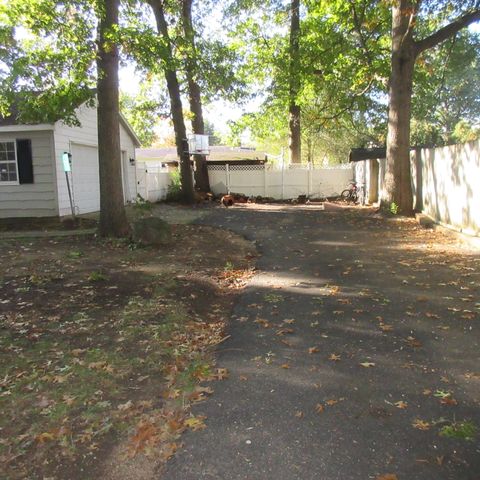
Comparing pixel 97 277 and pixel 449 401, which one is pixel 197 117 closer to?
pixel 97 277

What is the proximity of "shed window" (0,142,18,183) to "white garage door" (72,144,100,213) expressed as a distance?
1.64 m

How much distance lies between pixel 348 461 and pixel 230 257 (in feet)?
21.2

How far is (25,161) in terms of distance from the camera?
13.0 meters

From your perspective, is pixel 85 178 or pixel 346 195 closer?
pixel 85 178

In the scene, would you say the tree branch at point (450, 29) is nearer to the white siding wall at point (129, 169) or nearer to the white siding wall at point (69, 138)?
the white siding wall at point (69, 138)

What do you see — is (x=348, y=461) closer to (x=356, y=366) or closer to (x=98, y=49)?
(x=356, y=366)

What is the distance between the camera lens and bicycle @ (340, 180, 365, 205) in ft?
65.0

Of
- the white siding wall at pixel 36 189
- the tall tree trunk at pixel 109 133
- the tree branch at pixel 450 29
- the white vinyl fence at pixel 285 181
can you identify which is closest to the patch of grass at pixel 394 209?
the tree branch at pixel 450 29

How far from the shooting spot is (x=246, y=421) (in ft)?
10.6

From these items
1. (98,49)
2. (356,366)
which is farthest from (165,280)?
(98,49)

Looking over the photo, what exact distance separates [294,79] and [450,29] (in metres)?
7.91

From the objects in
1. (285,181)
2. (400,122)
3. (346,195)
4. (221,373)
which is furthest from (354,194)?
(221,373)

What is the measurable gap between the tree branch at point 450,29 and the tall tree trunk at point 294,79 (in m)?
6.43

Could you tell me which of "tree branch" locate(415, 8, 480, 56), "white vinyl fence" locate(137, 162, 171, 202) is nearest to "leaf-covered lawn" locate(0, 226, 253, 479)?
"tree branch" locate(415, 8, 480, 56)
